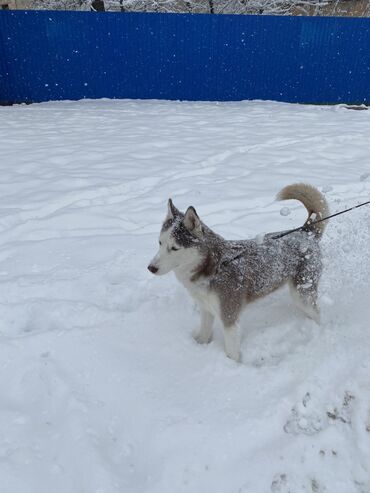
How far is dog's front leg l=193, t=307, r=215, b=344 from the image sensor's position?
9.73ft

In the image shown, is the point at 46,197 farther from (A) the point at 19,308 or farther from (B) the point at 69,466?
(B) the point at 69,466

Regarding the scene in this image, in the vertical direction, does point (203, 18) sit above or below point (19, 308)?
above

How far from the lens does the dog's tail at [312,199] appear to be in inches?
119

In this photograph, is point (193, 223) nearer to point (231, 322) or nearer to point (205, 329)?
point (231, 322)

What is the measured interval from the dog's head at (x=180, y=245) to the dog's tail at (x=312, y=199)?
2.75ft

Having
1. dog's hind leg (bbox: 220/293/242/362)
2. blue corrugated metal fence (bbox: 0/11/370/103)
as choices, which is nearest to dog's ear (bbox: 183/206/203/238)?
dog's hind leg (bbox: 220/293/242/362)

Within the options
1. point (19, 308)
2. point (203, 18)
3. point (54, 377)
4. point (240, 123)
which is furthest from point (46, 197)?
point (203, 18)

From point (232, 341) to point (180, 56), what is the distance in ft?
38.2

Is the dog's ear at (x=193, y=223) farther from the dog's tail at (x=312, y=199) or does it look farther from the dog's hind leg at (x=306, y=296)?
the dog's hind leg at (x=306, y=296)

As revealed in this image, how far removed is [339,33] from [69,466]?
46.3 ft

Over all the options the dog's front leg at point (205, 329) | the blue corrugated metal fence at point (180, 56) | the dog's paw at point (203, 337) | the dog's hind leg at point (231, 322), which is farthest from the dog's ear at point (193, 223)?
the blue corrugated metal fence at point (180, 56)

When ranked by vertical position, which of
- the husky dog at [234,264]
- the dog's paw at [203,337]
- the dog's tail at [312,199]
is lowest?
the dog's paw at [203,337]

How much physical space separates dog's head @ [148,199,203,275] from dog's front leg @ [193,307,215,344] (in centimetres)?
50

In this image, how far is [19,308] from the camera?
329 cm
